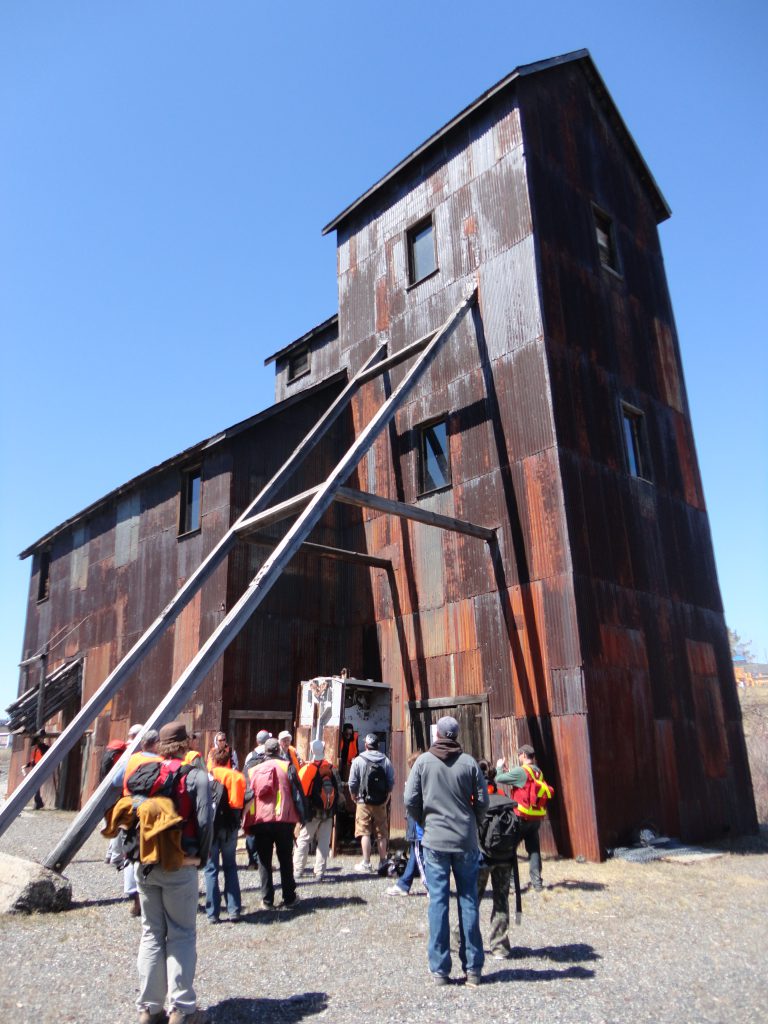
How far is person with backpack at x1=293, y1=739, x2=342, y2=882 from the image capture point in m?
9.77

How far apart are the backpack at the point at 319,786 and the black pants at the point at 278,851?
1.46m

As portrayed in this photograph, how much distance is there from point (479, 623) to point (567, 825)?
3551 millimetres

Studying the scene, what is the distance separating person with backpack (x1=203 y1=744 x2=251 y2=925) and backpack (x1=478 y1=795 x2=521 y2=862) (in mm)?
2620

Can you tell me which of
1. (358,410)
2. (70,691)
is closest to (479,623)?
(358,410)

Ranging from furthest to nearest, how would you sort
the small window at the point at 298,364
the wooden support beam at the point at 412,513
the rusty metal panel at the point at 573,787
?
1. the small window at the point at 298,364
2. the wooden support beam at the point at 412,513
3. the rusty metal panel at the point at 573,787

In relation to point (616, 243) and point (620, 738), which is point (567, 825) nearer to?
point (620, 738)

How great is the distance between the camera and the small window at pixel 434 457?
15.2 metres

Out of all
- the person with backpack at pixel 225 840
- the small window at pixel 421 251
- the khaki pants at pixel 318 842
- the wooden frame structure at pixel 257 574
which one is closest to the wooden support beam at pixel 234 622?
the wooden frame structure at pixel 257 574

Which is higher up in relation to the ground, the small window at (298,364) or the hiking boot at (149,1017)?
the small window at (298,364)

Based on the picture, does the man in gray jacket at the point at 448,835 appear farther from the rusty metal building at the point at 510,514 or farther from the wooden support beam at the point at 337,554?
the wooden support beam at the point at 337,554

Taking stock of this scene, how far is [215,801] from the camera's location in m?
7.82

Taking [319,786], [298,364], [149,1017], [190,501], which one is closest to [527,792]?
[319,786]

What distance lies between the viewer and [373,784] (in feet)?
32.7

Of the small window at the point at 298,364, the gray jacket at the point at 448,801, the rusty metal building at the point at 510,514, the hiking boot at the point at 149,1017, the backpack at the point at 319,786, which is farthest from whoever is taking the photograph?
the small window at the point at 298,364
